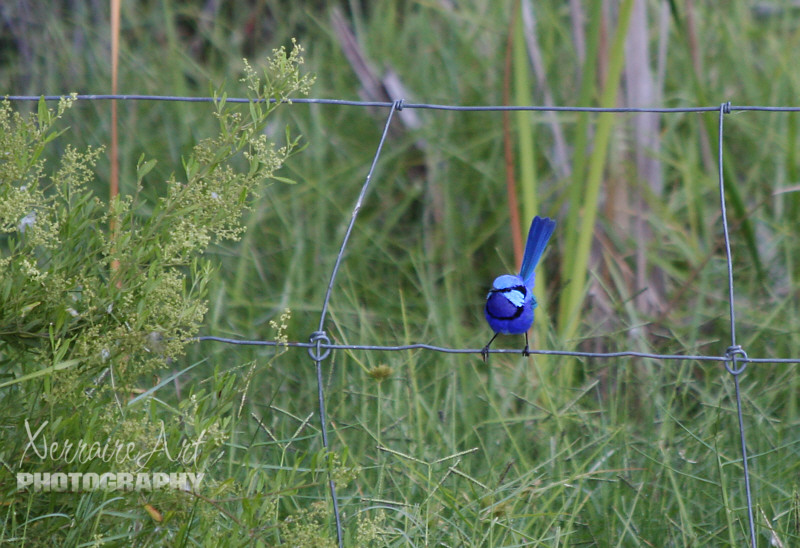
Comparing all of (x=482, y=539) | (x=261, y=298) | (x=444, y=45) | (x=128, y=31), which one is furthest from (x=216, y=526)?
(x=128, y=31)

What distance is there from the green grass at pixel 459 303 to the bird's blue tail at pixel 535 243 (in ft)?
0.95

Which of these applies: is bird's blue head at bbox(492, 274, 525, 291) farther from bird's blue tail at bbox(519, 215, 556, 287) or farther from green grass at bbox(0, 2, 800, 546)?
green grass at bbox(0, 2, 800, 546)

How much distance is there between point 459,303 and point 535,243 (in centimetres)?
88

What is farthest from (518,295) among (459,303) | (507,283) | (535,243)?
(459,303)

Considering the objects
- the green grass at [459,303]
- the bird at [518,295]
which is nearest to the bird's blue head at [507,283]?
the bird at [518,295]

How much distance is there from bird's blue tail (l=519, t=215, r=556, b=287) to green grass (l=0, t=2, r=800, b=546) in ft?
0.95

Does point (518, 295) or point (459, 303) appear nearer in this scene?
point (518, 295)

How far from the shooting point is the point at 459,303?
304 centimetres

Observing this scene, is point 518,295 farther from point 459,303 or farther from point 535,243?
point 459,303

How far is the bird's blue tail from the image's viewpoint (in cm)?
213

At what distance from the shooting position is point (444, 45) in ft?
12.9

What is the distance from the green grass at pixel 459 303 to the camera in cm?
191

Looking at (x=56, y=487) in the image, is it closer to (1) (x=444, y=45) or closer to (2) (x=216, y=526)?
(2) (x=216, y=526)

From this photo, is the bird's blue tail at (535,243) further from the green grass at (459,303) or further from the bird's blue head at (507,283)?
the green grass at (459,303)
